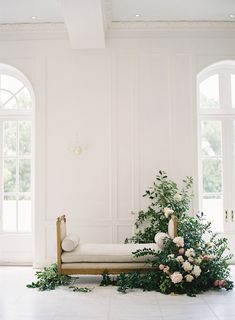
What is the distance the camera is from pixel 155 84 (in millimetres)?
6246

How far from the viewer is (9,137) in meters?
6.64

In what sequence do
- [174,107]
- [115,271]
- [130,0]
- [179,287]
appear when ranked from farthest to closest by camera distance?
[174,107]
[130,0]
[115,271]
[179,287]

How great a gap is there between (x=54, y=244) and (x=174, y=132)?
247 cm

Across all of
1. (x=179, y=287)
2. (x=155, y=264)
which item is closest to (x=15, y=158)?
(x=155, y=264)

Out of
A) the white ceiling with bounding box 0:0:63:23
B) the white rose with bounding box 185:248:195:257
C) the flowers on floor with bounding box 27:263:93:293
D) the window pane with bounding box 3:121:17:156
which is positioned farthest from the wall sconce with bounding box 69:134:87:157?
the white rose with bounding box 185:248:195:257

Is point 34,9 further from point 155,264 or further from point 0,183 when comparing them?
point 155,264

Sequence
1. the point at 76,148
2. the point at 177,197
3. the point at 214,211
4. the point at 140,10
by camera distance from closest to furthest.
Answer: the point at 177,197 < the point at 140,10 < the point at 76,148 < the point at 214,211

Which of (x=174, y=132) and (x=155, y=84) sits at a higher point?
(x=155, y=84)

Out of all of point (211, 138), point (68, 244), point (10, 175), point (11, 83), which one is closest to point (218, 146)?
point (211, 138)

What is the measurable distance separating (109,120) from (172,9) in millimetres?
1823

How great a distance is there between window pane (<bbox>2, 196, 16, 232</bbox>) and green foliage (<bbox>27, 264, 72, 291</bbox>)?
1.54m

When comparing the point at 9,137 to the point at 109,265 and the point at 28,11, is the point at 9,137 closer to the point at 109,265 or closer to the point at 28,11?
the point at 28,11

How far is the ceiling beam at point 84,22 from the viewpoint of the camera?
500 centimetres

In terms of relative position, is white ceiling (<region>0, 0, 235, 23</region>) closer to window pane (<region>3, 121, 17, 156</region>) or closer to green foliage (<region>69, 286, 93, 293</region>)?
window pane (<region>3, 121, 17, 156</region>)
